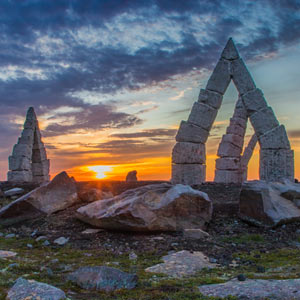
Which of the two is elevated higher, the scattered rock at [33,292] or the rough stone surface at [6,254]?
the scattered rock at [33,292]

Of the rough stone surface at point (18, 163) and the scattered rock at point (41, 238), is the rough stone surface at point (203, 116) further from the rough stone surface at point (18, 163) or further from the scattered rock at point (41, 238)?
the rough stone surface at point (18, 163)

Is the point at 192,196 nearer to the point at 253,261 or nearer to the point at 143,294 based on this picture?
the point at 253,261

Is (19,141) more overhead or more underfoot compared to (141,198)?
more overhead

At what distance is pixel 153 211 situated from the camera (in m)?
7.61

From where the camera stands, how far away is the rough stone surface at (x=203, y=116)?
47.5ft

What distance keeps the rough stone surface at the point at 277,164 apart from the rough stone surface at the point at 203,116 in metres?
2.42

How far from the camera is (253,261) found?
18.9ft

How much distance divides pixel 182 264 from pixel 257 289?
5.71ft

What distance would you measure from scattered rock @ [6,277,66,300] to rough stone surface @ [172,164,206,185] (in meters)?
10.8

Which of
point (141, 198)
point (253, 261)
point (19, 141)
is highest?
point (19, 141)

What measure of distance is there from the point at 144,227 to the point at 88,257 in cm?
163

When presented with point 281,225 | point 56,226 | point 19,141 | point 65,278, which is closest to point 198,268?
point 65,278

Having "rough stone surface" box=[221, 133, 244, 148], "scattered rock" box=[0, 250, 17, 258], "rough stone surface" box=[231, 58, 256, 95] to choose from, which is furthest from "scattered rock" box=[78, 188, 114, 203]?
"rough stone surface" box=[221, 133, 244, 148]

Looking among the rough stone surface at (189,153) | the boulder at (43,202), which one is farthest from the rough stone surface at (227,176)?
the boulder at (43,202)
